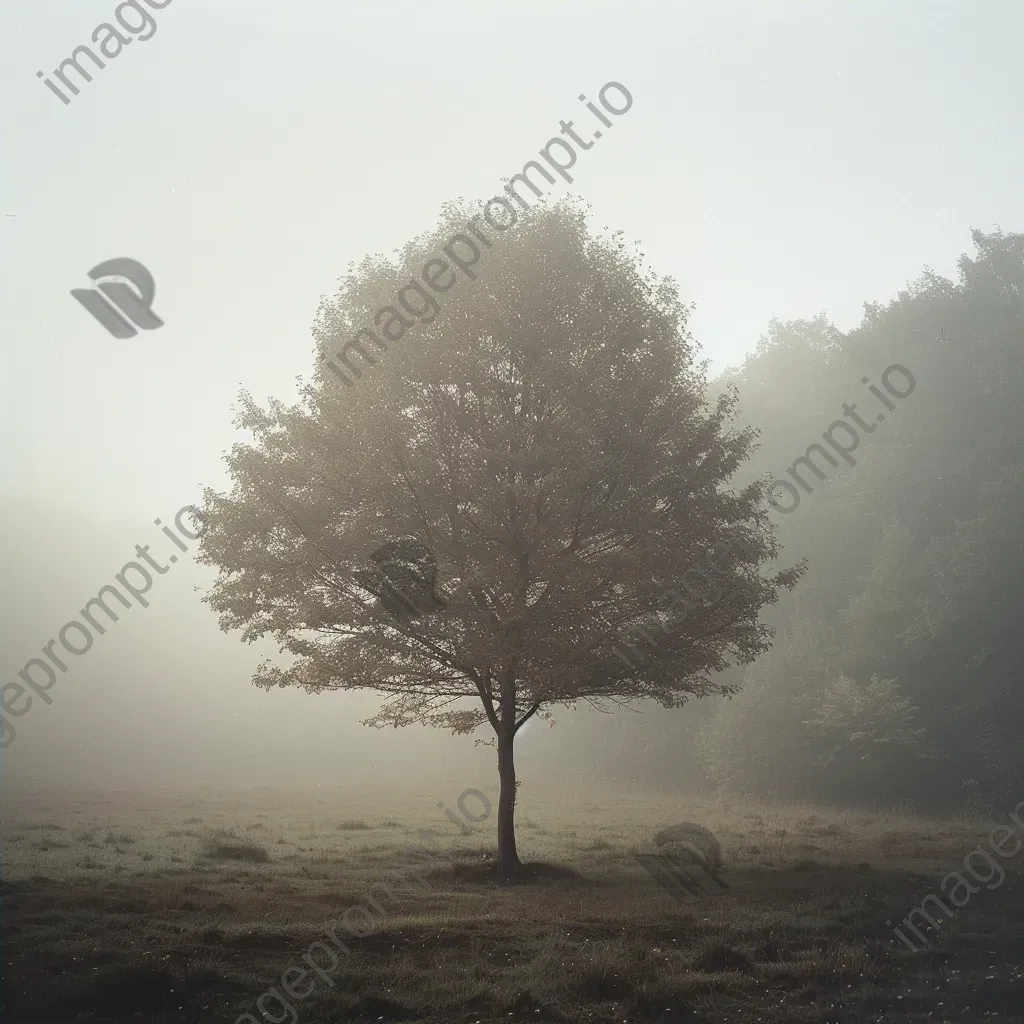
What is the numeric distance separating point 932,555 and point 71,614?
246 ft

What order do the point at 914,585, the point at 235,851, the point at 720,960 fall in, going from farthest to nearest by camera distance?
1. the point at 914,585
2. the point at 235,851
3. the point at 720,960

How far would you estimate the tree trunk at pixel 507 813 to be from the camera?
1797cm

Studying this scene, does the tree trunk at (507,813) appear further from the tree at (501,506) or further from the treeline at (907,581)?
the treeline at (907,581)

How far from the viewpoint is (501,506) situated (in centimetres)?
1759

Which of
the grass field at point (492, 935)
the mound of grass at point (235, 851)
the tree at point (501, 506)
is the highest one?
the tree at point (501, 506)

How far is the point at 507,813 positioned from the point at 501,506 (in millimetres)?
6934

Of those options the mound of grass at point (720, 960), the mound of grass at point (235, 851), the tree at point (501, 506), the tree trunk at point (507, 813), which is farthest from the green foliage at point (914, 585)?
the mound of grass at point (720, 960)

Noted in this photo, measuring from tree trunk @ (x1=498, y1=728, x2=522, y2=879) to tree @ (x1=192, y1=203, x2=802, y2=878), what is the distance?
5 centimetres

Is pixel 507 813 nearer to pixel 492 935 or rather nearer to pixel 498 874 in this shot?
pixel 498 874

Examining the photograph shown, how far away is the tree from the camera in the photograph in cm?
1708

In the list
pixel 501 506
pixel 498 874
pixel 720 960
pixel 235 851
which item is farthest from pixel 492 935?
pixel 235 851

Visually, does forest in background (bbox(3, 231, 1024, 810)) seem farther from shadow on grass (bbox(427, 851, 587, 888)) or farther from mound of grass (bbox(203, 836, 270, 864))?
mound of grass (bbox(203, 836, 270, 864))

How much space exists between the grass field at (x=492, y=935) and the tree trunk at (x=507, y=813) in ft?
1.83

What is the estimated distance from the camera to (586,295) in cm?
1883
